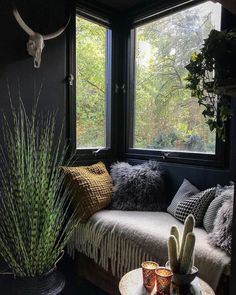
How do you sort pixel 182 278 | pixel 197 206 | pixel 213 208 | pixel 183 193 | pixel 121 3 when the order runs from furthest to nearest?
pixel 121 3, pixel 183 193, pixel 197 206, pixel 213 208, pixel 182 278

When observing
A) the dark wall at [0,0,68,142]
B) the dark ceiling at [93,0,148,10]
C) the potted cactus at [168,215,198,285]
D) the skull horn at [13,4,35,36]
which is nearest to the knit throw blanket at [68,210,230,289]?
the potted cactus at [168,215,198,285]

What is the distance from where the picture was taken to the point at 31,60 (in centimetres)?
208

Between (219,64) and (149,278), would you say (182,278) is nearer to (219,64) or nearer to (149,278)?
(149,278)

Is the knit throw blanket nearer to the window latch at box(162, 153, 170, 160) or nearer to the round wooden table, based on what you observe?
the round wooden table

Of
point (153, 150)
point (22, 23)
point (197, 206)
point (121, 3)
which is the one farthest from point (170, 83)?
point (22, 23)

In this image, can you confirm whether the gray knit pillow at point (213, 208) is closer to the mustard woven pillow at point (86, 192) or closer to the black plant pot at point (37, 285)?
the mustard woven pillow at point (86, 192)

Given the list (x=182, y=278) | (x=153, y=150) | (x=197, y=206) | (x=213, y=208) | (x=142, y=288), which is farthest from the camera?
(x=153, y=150)

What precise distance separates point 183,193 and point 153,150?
579mm

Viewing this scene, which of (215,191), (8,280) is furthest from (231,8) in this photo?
(8,280)

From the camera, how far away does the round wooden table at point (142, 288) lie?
1.13 metres

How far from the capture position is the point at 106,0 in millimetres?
2543

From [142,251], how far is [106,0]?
2.22 metres

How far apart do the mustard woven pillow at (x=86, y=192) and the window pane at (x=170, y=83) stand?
2.23ft

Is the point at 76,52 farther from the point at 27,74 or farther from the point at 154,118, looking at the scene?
the point at 154,118
